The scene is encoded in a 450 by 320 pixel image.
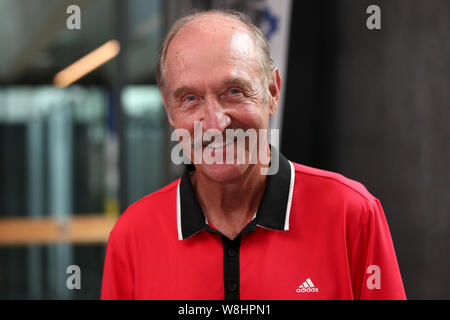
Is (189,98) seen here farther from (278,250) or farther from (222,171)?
(278,250)

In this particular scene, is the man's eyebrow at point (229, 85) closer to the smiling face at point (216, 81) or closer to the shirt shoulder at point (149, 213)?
the smiling face at point (216, 81)

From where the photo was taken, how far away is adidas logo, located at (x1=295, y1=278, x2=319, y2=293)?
1119mm

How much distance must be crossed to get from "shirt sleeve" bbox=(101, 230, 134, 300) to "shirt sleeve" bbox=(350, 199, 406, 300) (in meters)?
0.51

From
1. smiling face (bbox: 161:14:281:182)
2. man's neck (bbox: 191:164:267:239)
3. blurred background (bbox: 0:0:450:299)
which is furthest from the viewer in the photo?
blurred background (bbox: 0:0:450:299)

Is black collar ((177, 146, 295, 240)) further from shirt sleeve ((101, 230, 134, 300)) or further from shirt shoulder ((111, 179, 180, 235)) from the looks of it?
shirt sleeve ((101, 230, 134, 300))

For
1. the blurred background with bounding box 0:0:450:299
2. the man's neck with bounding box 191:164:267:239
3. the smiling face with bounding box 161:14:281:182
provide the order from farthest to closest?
the blurred background with bounding box 0:0:450:299
the man's neck with bounding box 191:164:267:239
the smiling face with bounding box 161:14:281:182

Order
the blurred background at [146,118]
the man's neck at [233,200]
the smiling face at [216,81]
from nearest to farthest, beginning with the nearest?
the smiling face at [216,81] < the man's neck at [233,200] < the blurred background at [146,118]

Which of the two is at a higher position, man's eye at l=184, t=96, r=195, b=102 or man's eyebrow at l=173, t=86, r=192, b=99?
man's eyebrow at l=173, t=86, r=192, b=99

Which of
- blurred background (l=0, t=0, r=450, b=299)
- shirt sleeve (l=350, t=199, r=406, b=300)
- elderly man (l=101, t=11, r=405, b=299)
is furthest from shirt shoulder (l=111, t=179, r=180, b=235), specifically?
blurred background (l=0, t=0, r=450, b=299)

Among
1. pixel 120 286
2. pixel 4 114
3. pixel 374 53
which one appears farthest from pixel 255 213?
pixel 4 114

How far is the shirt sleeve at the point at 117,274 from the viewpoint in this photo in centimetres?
128

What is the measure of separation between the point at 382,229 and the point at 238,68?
0.45 m

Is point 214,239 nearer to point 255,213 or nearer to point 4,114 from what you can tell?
point 255,213

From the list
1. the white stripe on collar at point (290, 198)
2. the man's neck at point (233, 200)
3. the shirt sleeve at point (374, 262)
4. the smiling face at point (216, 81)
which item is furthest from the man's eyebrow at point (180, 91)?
the shirt sleeve at point (374, 262)
